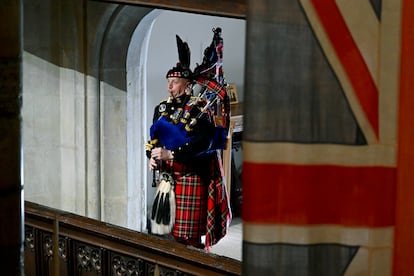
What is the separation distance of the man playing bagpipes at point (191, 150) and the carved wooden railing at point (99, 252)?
991 mm

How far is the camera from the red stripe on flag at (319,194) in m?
1.46

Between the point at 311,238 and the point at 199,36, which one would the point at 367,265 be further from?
the point at 199,36

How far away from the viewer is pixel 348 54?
144 centimetres

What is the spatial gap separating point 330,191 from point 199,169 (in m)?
3.11

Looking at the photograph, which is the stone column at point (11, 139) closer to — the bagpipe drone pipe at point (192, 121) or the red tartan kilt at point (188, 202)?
the bagpipe drone pipe at point (192, 121)

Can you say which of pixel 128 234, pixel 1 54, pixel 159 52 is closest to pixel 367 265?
pixel 1 54

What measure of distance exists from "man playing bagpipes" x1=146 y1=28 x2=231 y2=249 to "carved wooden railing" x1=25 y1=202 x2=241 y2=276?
0.99m

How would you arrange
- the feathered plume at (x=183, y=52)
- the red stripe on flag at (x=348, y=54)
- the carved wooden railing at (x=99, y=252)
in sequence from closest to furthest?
1. the red stripe on flag at (x=348, y=54)
2. the carved wooden railing at (x=99, y=252)
3. the feathered plume at (x=183, y=52)

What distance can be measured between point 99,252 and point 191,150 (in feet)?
3.60

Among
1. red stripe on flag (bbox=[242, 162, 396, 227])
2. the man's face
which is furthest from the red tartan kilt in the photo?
red stripe on flag (bbox=[242, 162, 396, 227])

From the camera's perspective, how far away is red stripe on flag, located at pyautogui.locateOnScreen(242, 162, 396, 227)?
1.46m

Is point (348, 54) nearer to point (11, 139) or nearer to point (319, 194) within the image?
point (319, 194)

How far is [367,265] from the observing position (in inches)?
58.0

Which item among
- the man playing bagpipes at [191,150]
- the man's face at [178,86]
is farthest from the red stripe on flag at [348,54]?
the man's face at [178,86]
